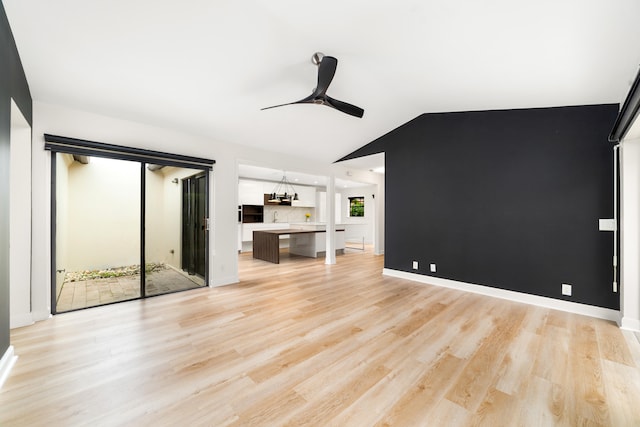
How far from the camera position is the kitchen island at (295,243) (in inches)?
257

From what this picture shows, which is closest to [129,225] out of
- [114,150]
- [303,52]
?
[114,150]

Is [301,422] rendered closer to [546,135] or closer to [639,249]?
[639,249]

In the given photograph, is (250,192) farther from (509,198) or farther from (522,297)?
(522,297)

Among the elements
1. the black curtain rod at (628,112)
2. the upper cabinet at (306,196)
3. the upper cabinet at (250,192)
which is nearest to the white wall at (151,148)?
the upper cabinet at (250,192)

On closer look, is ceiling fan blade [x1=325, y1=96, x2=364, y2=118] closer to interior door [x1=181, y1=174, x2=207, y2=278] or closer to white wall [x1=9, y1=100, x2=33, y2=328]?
interior door [x1=181, y1=174, x2=207, y2=278]

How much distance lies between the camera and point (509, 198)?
388 cm

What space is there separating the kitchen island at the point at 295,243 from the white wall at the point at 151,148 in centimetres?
180

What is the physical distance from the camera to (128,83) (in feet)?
9.47

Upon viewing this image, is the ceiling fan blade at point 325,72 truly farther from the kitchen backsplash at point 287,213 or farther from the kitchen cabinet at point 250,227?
the kitchen backsplash at point 287,213

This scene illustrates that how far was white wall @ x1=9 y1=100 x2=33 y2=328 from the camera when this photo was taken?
2.79m

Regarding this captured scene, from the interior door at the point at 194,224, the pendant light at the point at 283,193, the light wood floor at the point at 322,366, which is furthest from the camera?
the pendant light at the point at 283,193

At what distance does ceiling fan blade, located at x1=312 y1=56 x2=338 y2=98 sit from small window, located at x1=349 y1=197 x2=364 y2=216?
8.13 m

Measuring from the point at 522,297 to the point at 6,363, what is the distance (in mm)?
5327

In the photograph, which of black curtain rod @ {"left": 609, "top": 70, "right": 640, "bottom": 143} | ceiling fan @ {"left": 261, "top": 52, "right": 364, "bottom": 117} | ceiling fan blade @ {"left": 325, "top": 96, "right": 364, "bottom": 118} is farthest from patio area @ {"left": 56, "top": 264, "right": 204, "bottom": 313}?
black curtain rod @ {"left": 609, "top": 70, "right": 640, "bottom": 143}
